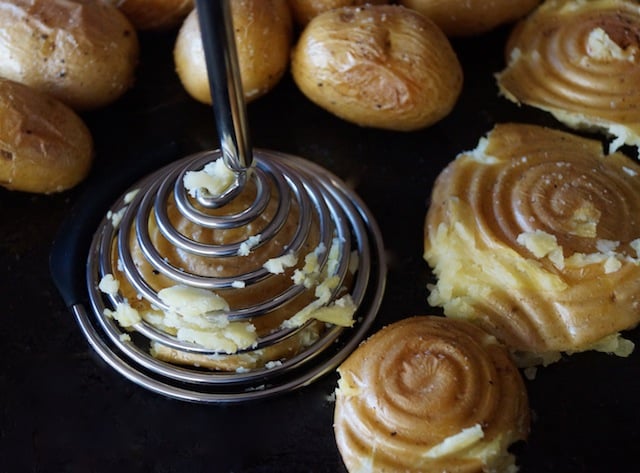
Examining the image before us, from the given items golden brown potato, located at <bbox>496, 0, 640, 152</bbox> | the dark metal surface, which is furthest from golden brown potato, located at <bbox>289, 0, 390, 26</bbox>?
golden brown potato, located at <bbox>496, 0, 640, 152</bbox>

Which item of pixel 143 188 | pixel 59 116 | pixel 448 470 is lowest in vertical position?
pixel 448 470

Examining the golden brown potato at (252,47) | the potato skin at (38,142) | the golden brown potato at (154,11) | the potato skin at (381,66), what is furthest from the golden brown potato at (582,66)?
the potato skin at (38,142)

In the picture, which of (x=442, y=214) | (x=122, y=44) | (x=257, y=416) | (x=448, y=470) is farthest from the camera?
(x=122, y=44)

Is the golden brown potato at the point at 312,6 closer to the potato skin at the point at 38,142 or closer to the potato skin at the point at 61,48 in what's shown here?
the potato skin at the point at 61,48

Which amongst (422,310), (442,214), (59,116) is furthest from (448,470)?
(59,116)

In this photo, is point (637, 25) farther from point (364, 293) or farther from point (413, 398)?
point (413, 398)

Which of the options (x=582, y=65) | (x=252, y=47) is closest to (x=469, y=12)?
(x=582, y=65)

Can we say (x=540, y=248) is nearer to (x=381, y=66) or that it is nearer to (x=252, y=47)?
(x=381, y=66)

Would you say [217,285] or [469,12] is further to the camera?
[469,12]
